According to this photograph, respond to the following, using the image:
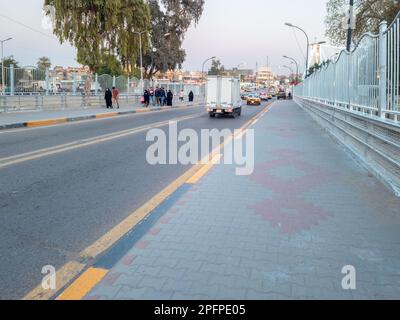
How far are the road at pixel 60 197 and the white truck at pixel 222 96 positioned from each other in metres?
16.3

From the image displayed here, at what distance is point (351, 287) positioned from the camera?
3820mm

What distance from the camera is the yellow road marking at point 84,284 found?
362 cm

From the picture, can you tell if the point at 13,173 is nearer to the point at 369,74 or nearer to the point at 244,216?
the point at 244,216

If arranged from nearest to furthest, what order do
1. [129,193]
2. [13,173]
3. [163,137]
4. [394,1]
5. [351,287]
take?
1. [351,287]
2. [129,193]
3. [13,173]
4. [163,137]
5. [394,1]

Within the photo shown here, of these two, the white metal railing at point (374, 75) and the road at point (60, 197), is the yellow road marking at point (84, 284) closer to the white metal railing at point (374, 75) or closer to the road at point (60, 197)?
the road at point (60, 197)

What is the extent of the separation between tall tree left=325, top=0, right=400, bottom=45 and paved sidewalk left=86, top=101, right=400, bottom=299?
103 feet

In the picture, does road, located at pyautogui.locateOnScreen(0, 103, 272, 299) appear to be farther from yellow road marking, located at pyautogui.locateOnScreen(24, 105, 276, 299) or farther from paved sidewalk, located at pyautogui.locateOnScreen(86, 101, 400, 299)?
paved sidewalk, located at pyautogui.locateOnScreen(86, 101, 400, 299)

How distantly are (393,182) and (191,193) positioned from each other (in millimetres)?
3332

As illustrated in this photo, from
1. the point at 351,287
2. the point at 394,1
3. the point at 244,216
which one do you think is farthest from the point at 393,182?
the point at 394,1

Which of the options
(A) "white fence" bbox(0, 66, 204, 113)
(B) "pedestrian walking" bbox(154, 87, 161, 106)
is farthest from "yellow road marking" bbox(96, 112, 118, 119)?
(B) "pedestrian walking" bbox(154, 87, 161, 106)

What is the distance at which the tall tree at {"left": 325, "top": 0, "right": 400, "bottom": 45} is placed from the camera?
36.3 meters

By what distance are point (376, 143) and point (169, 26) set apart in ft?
184
